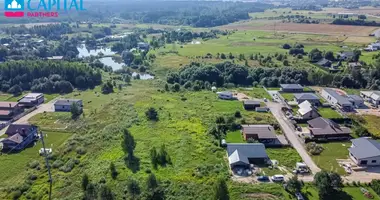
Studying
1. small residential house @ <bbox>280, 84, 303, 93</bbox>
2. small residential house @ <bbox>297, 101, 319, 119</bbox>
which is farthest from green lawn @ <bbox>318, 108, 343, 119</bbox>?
small residential house @ <bbox>280, 84, 303, 93</bbox>

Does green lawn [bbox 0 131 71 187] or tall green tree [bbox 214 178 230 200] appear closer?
tall green tree [bbox 214 178 230 200]

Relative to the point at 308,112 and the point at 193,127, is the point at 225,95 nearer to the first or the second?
the point at 193,127

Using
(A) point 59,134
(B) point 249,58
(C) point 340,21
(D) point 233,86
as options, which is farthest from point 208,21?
(A) point 59,134

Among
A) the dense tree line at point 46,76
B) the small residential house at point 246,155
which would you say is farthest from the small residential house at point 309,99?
the dense tree line at point 46,76

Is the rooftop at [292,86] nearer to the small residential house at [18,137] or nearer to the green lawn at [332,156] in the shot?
the green lawn at [332,156]

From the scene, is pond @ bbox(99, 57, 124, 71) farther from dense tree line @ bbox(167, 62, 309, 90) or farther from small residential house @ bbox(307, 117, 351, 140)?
small residential house @ bbox(307, 117, 351, 140)

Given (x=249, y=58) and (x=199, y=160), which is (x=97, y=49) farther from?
(x=199, y=160)

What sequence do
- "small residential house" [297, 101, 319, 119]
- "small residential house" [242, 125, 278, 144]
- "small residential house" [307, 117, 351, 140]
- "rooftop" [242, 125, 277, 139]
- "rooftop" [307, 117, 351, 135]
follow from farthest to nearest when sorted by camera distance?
"small residential house" [297, 101, 319, 119]
"rooftop" [307, 117, 351, 135]
"small residential house" [307, 117, 351, 140]
"rooftop" [242, 125, 277, 139]
"small residential house" [242, 125, 278, 144]
